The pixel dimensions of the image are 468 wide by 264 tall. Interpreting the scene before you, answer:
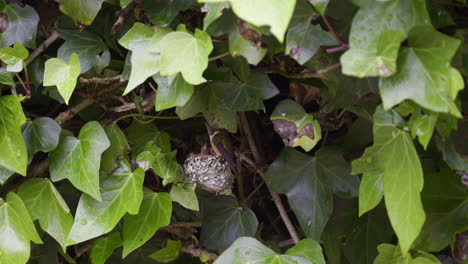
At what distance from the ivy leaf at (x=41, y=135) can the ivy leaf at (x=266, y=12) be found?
466 mm

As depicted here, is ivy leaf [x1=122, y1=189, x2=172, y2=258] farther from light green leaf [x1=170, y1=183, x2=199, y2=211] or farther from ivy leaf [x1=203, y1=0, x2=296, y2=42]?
ivy leaf [x1=203, y1=0, x2=296, y2=42]

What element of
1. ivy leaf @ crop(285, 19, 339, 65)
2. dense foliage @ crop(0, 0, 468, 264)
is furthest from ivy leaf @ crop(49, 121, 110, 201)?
ivy leaf @ crop(285, 19, 339, 65)

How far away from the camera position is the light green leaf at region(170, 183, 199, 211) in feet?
2.64

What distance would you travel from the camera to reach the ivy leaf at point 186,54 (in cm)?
A: 62

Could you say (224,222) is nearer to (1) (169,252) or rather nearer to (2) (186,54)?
(1) (169,252)

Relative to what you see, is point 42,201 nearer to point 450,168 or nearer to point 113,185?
point 113,185

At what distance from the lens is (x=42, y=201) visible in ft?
2.66

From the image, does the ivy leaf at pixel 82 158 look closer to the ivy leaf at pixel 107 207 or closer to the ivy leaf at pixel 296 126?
the ivy leaf at pixel 107 207

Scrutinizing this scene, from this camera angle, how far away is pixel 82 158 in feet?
2.50

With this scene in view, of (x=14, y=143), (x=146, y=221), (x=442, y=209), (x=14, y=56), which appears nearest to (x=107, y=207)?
(x=146, y=221)

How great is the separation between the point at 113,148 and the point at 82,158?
2.5 inches

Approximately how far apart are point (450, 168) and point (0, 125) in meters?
0.69

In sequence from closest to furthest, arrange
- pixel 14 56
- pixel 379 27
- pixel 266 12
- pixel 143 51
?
pixel 266 12, pixel 379 27, pixel 143 51, pixel 14 56

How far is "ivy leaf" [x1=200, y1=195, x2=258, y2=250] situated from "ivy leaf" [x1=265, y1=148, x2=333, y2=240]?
0.09m
